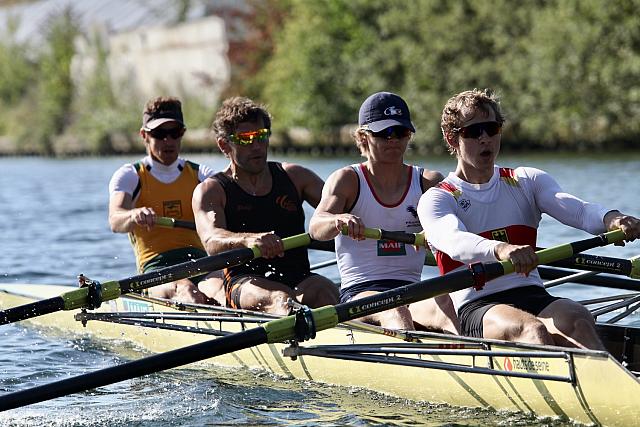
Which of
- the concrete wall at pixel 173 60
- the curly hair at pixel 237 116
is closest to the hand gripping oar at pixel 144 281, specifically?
the curly hair at pixel 237 116

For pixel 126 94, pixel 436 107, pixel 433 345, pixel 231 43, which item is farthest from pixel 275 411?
pixel 126 94

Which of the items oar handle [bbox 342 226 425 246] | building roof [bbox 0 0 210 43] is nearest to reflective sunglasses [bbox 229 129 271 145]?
oar handle [bbox 342 226 425 246]

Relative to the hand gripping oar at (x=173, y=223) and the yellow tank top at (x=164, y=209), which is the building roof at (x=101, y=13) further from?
the hand gripping oar at (x=173, y=223)

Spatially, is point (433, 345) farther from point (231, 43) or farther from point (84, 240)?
point (231, 43)

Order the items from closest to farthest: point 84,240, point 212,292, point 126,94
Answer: point 212,292
point 84,240
point 126,94

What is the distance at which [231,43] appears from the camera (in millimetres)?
54000

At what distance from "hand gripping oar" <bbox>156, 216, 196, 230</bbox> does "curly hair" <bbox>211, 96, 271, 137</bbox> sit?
1.23 metres

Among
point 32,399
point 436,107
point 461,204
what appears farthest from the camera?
point 436,107

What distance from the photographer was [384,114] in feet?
22.6

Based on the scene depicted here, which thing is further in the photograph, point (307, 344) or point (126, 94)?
point (126, 94)

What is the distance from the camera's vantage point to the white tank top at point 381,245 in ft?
23.3

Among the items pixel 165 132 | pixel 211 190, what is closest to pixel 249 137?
pixel 211 190

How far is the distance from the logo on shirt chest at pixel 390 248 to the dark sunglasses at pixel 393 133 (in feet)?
2.27

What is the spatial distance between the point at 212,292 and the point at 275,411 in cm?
183
